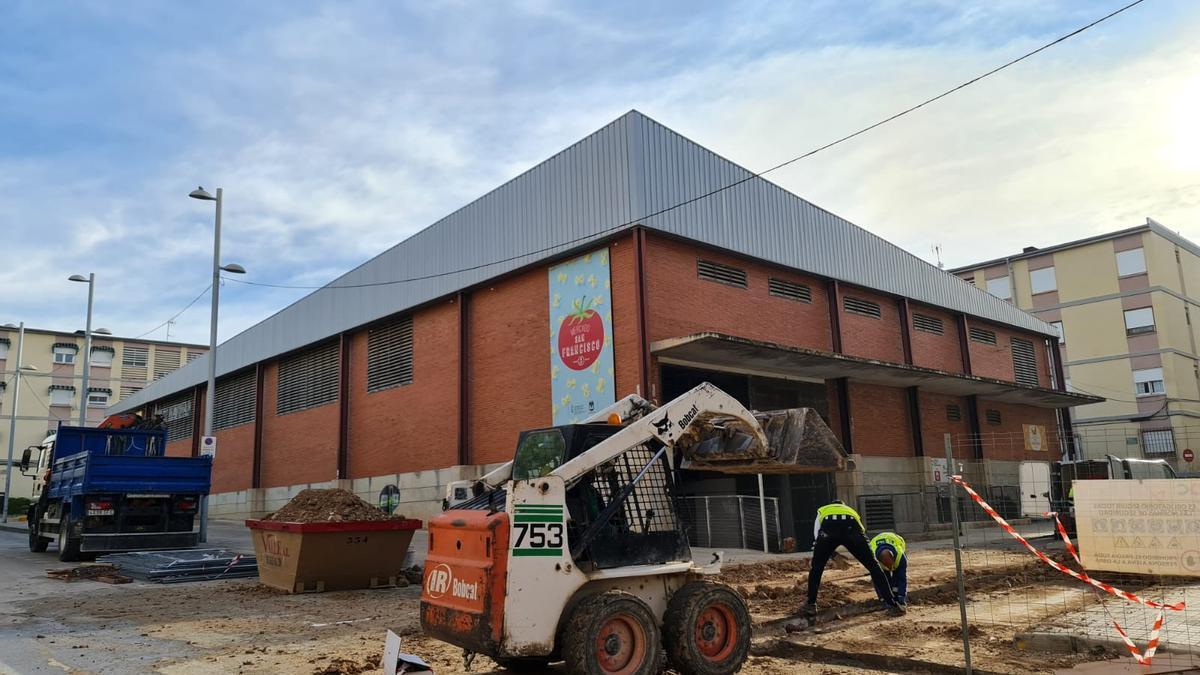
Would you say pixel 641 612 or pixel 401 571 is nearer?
pixel 641 612

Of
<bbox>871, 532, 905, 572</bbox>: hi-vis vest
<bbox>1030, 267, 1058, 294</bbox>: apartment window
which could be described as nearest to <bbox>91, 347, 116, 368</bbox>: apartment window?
<bbox>1030, 267, 1058, 294</bbox>: apartment window

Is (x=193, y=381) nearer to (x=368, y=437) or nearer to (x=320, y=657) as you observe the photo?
(x=368, y=437)

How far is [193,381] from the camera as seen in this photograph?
40.7 meters

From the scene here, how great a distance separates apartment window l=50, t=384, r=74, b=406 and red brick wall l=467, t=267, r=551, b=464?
6084 centimetres

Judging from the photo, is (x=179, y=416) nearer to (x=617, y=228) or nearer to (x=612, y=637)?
(x=617, y=228)

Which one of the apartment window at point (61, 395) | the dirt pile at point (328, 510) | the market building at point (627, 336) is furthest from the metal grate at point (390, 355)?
the apartment window at point (61, 395)

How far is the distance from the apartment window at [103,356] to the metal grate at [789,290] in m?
67.9

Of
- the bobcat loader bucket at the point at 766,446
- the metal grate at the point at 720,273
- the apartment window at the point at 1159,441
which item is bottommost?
the bobcat loader bucket at the point at 766,446

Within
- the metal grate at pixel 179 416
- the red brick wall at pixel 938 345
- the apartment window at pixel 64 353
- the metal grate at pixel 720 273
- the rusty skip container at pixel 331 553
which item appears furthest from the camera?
the apartment window at pixel 64 353

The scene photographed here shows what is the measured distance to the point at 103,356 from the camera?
7200 centimetres

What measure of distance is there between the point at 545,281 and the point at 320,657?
14700mm

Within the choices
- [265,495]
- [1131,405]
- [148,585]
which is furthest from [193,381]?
[1131,405]

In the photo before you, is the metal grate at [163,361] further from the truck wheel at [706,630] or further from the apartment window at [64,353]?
the truck wheel at [706,630]

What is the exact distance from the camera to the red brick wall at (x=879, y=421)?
25.2 m
